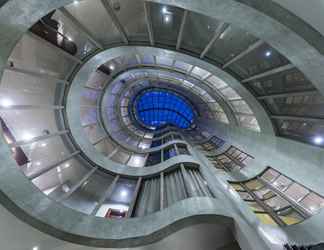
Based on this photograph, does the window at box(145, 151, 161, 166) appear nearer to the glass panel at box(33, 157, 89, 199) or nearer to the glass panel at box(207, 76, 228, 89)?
the glass panel at box(33, 157, 89, 199)

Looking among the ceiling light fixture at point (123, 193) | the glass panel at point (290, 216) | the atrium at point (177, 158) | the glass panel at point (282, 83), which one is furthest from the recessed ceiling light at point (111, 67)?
the glass panel at point (290, 216)

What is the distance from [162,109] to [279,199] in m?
26.1

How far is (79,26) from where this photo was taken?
6.04 m

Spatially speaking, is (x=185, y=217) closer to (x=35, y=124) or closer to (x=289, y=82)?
(x=289, y=82)

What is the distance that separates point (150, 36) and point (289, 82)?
628 centimetres

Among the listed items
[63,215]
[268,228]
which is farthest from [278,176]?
[63,215]

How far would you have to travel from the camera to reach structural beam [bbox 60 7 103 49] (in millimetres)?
5527

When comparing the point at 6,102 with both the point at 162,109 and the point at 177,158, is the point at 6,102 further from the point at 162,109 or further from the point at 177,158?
the point at 162,109

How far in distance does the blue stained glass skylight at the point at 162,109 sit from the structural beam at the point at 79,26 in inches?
755

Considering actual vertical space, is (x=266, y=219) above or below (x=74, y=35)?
below

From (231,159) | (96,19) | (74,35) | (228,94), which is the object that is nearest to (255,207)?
(231,159)

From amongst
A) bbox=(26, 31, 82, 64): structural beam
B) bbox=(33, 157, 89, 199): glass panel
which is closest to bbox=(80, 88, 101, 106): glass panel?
bbox=(26, 31, 82, 64): structural beam

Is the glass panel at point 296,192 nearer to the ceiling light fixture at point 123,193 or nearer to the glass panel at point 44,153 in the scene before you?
the ceiling light fixture at point 123,193

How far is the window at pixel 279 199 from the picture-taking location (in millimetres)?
6436
